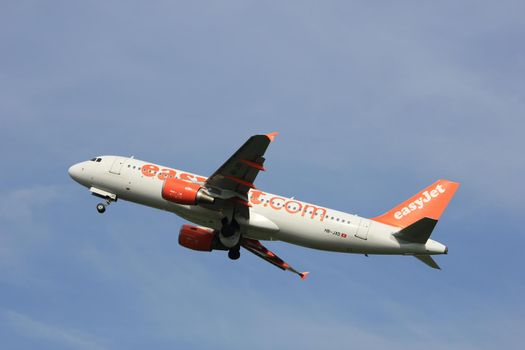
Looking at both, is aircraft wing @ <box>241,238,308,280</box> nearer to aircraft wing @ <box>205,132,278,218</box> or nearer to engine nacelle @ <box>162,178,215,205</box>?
aircraft wing @ <box>205,132,278,218</box>

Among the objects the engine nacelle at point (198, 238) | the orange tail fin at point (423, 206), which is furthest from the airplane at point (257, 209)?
the engine nacelle at point (198, 238)

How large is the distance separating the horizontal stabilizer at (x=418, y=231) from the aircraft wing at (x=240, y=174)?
9196 millimetres

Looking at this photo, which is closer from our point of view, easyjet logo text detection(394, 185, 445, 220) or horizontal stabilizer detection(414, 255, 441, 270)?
horizontal stabilizer detection(414, 255, 441, 270)

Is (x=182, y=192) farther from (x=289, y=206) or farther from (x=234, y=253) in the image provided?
(x=234, y=253)

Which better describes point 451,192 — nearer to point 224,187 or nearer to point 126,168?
point 224,187

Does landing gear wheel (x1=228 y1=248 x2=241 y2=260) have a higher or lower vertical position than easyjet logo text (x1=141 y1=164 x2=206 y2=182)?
lower

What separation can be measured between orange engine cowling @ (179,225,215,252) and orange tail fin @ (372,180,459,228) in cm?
1163

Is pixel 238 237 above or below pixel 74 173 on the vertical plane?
below

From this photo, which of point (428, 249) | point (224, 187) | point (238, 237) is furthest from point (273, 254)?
point (428, 249)

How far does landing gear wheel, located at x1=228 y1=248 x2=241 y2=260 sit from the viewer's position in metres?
52.2

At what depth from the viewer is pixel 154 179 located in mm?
49969

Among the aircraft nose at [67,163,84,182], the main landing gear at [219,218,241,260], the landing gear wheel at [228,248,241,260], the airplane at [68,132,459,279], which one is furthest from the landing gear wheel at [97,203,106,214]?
the landing gear wheel at [228,248,241,260]

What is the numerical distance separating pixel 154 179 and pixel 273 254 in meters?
10.8

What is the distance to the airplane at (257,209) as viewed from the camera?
1817 inches
